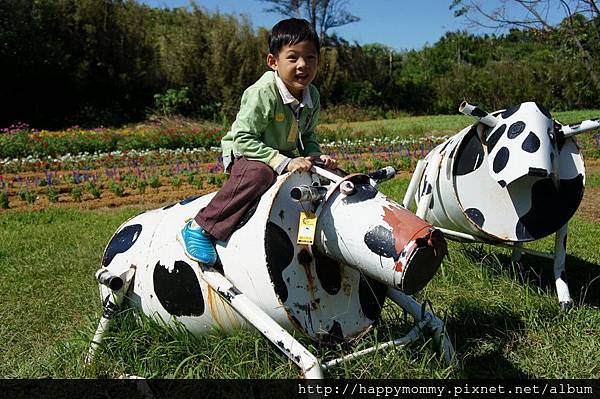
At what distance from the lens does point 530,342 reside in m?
2.92

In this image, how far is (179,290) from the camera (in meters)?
2.45

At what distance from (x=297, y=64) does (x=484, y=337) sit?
5.57 feet

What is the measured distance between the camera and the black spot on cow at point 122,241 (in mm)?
2721

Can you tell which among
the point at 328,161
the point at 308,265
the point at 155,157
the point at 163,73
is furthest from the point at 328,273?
the point at 163,73

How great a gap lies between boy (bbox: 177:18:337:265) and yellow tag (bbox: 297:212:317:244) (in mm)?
213

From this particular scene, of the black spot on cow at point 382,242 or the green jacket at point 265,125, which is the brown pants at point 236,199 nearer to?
the green jacket at point 265,125

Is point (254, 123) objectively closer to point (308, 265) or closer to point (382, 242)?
point (308, 265)

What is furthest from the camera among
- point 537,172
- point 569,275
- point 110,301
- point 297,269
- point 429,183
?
point 569,275

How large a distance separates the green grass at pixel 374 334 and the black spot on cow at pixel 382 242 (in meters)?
0.57

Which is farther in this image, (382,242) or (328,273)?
(328,273)

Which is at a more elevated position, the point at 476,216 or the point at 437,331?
the point at 476,216

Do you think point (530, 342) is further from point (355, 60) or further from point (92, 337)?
point (355, 60)

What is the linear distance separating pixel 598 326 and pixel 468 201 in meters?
0.93

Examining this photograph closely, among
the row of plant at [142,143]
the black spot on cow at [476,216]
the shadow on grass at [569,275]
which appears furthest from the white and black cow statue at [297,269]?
the row of plant at [142,143]
